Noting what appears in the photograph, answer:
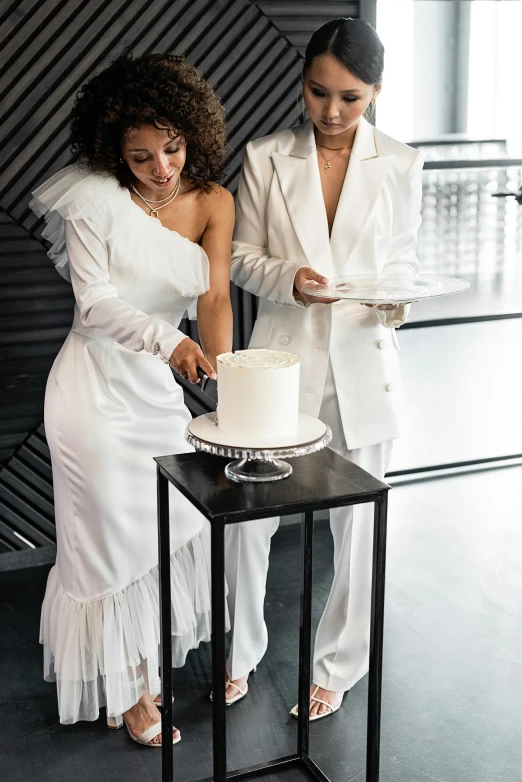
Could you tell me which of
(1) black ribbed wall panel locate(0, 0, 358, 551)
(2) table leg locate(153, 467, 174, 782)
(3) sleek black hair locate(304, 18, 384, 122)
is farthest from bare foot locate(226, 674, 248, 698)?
(3) sleek black hair locate(304, 18, 384, 122)

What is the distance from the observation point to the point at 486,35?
4.33 m

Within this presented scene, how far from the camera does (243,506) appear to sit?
6.09 ft

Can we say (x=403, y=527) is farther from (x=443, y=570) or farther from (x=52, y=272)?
(x=52, y=272)

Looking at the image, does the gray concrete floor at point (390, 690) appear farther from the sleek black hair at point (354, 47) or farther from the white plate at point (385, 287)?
the sleek black hair at point (354, 47)

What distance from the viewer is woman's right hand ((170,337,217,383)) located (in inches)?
83.0

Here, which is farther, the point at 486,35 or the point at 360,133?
the point at 486,35

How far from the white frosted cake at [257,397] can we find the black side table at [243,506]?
0.13m

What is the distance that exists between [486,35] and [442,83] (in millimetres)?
315

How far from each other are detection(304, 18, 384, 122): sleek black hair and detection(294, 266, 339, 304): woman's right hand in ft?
1.67

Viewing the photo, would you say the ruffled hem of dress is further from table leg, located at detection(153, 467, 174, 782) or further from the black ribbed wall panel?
the black ribbed wall panel

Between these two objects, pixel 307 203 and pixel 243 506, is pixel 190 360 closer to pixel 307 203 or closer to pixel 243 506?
pixel 243 506

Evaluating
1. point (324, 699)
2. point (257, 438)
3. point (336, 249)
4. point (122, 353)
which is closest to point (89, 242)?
point (122, 353)

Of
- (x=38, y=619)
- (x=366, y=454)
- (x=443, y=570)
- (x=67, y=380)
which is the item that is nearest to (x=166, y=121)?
(x=67, y=380)

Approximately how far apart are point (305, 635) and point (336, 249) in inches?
41.7
